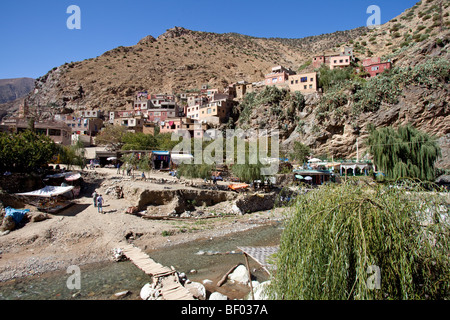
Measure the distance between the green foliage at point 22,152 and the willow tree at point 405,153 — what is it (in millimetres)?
31072

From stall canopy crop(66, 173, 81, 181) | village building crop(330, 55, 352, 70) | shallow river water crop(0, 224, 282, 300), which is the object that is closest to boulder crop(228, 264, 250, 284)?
shallow river water crop(0, 224, 282, 300)

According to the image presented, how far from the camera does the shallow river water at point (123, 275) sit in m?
9.02

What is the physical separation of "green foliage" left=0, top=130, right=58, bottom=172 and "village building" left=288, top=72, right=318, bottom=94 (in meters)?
44.6

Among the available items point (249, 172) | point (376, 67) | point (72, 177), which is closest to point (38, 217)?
point (72, 177)

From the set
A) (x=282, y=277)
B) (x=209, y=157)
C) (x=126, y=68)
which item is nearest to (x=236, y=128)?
(x=209, y=157)

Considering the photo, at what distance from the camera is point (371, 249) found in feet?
13.9

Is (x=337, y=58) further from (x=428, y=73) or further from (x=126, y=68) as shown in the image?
(x=126, y=68)

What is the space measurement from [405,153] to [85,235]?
28958mm

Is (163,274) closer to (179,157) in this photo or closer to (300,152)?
(179,157)

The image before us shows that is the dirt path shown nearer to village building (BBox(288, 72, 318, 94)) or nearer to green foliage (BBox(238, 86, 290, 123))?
green foliage (BBox(238, 86, 290, 123))

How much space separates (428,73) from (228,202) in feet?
119

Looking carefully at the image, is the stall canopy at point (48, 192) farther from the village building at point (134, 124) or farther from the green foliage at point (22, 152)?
the village building at point (134, 124)

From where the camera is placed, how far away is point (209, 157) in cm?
3353

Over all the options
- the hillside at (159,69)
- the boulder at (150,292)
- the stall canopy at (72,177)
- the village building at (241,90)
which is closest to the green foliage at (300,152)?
the village building at (241,90)
